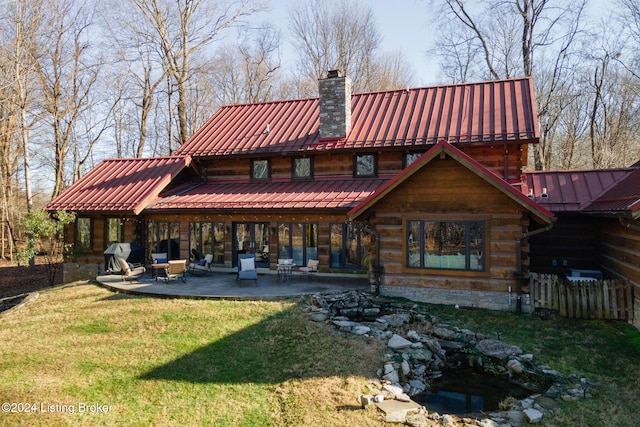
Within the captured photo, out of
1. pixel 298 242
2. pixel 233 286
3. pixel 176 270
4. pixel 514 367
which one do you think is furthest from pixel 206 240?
pixel 514 367

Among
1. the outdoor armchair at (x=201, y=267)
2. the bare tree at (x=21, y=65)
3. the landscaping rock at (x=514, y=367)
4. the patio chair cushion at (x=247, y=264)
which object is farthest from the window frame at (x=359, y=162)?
the bare tree at (x=21, y=65)

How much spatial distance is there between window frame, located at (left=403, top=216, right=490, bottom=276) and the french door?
6117 mm

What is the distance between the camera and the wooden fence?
11.6m

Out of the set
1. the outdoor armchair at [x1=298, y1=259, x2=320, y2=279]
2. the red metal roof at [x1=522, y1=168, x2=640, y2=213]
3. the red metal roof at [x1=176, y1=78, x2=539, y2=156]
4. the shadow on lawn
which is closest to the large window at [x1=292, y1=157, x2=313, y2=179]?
the red metal roof at [x1=176, y1=78, x2=539, y2=156]

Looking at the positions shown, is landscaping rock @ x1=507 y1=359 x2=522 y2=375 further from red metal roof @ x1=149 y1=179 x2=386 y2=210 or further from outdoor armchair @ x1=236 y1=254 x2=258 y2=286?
outdoor armchair @ x1=236 y1=254 x2=258 y2=286

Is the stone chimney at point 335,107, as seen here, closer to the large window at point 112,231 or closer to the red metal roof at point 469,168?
the red metal roof at point 469,168

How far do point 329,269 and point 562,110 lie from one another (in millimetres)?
24481

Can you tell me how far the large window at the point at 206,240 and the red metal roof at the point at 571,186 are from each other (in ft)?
38.6

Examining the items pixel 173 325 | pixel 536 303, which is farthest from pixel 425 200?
pixel 173 325

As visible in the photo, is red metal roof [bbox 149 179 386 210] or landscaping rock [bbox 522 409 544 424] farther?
red metal roof [bbox 149 179 386 210]

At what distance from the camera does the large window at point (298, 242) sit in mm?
16656

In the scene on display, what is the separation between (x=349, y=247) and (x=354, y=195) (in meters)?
1.95

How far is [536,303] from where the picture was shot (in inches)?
486

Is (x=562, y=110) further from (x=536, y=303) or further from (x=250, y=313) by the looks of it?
(x=250, y=313)
